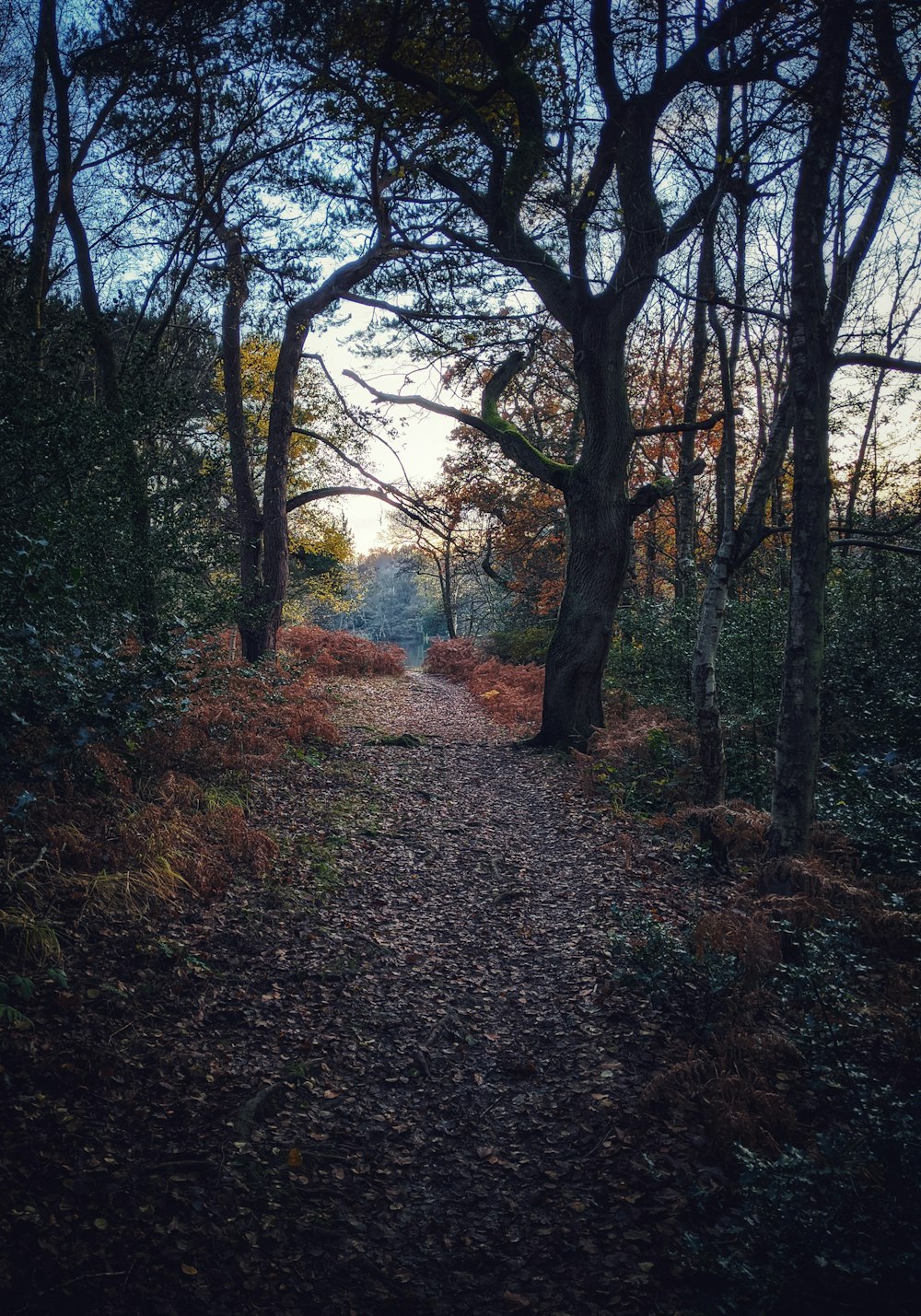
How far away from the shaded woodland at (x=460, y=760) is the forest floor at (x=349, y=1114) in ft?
0.07

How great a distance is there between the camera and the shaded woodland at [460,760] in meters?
2.48

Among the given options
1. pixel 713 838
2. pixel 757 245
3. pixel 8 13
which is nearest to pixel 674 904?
pixel 713 838

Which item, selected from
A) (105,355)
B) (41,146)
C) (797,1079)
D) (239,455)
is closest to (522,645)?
(239,455)

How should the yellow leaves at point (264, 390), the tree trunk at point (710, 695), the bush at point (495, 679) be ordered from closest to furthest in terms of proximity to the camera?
the tree trunk at point (710, 695)
the bush at point (495, 679)
the yellow leaves at point (264, 390)

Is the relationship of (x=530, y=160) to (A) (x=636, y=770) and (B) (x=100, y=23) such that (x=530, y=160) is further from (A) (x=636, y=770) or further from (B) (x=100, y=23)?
(A) (x=636, y=770)

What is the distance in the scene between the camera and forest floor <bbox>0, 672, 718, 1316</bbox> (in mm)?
2271

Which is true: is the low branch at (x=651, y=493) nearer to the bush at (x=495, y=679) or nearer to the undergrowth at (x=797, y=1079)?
the bush at (x=495, y=679)

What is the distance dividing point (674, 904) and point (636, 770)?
9.85ft

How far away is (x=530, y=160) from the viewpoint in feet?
26.7

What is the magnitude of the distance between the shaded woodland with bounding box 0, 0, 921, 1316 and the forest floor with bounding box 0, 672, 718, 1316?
0.07ft

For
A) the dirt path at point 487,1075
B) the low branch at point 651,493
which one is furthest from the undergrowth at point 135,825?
the low branch at point 651,493

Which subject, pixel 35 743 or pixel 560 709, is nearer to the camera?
pixel 35 743

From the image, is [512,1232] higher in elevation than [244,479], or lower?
lower

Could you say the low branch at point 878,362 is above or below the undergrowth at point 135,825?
above
